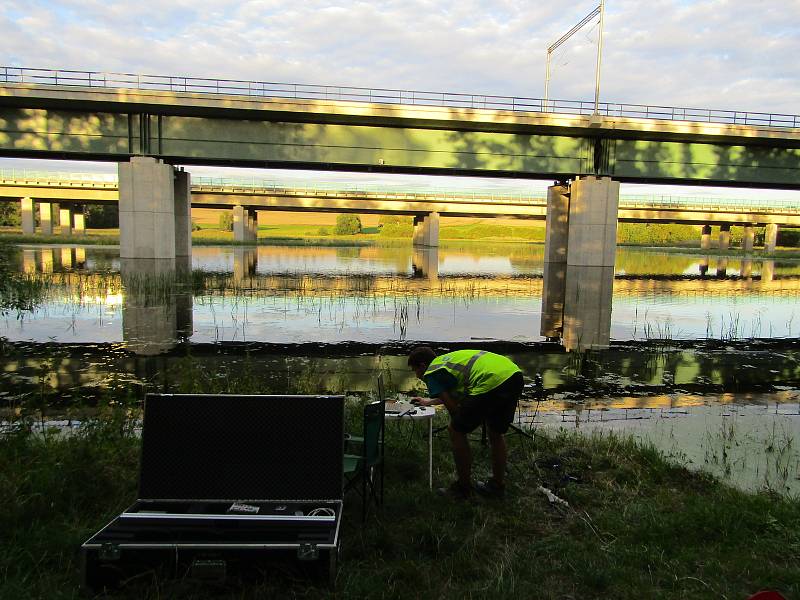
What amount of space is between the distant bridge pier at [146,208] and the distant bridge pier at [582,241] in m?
22.5

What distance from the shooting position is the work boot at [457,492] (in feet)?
16.7

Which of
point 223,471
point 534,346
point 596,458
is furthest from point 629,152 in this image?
point 223,471

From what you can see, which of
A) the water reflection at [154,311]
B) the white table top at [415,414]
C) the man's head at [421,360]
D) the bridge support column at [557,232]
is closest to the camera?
the white table top at [415,414]

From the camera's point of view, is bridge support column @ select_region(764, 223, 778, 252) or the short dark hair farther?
bridge support column @ select_region(764, 223, 778, 252)

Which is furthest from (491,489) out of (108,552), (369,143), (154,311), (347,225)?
(347,225)

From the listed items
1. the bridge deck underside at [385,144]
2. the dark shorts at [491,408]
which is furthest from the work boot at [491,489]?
the bridge deck underside at [385,144]

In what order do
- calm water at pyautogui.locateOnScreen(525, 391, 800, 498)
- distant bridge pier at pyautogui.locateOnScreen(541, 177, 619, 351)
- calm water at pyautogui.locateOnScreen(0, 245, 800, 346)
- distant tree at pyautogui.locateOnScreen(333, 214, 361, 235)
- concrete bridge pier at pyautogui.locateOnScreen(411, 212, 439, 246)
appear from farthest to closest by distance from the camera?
1. distant tree at pyautogui.locateOnScreen(333, 214, 361, 235)
2. concrete bridge pier at pyautogui.locateOnScreen(411, 212, 439, 246)
3. distant bridge pier at pyautogui.locateOnScreen(541, 177, 619, 351)
4. calm water at pyautogui.locateOnScreen(0, 245, 800, 346)
5. calm water at pyautogui.locateOnScreen(525, 391, 800, 498)

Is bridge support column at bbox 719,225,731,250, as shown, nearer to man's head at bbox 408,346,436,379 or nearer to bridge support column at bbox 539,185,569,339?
bridge support column at bbox 539,185,569,339

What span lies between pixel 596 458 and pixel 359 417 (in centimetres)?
271

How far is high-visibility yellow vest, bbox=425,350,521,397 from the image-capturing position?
518cm

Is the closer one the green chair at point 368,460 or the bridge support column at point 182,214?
the green chair at point 368,460

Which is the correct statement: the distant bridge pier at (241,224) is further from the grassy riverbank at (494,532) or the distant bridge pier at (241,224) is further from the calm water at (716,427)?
the grassy riverbank at (494,532)

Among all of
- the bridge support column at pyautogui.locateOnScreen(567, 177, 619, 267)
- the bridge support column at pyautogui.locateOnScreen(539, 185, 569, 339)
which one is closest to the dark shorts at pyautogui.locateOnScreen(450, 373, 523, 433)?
the bridge support column at pyautogui.locateOnScreen(539, 185, 569, 339)

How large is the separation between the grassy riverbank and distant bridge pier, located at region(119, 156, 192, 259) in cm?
3040
